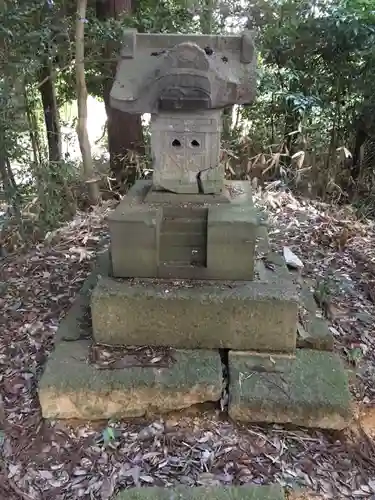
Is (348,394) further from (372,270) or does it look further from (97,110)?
(97,110)

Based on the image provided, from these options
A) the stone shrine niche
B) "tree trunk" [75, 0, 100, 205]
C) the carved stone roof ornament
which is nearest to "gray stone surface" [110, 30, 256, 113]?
the carved stone roof ornament

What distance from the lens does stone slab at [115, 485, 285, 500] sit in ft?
6.67

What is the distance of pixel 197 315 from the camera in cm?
294

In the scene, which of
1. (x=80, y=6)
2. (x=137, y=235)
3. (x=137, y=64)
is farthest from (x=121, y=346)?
(x=80, y=6)

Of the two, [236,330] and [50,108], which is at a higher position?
[50,108]

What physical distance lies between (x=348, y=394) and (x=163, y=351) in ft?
3.63

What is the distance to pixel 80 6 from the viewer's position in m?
4.91

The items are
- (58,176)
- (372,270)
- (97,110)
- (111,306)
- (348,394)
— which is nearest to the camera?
(348,394)

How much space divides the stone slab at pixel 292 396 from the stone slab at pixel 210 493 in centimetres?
64

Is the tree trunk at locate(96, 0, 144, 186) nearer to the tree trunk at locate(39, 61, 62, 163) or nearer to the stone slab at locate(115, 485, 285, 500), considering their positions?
the tree trunk at locate(39, 61, 62, 163)

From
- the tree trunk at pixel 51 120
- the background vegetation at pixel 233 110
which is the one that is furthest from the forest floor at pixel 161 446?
the tree trunk at pixel 51 120

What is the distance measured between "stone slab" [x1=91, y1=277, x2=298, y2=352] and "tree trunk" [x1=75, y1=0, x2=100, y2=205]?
2959 millimetres

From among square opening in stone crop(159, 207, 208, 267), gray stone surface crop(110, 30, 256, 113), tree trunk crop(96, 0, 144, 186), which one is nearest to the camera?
gray stone surface crop(110, 30, 256, 113)

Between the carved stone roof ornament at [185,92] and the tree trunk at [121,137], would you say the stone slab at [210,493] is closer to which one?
the carved stone roof ornament at [185,92]
